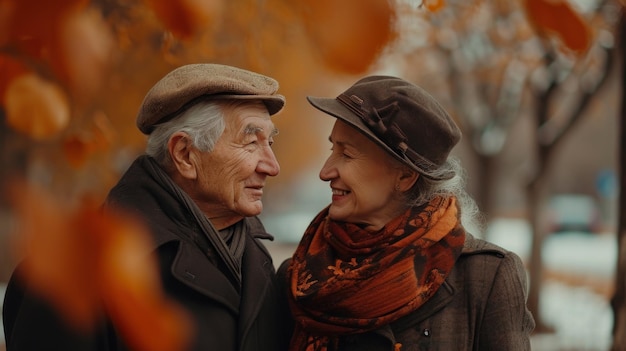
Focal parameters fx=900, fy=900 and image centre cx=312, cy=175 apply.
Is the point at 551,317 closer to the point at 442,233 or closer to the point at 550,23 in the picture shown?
the point at 442,233

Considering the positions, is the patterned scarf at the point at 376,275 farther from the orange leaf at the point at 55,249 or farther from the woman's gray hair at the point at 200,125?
the orange leaf at the point at 55,249

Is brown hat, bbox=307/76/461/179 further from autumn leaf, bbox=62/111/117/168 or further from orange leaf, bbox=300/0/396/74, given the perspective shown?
autumn leaf, bbox=62/111/117/168

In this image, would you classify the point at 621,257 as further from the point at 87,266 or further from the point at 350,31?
the point at 87,266

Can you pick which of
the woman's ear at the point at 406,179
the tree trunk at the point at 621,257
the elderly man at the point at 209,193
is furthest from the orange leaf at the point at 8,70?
the tree trunk at the point at 621,257

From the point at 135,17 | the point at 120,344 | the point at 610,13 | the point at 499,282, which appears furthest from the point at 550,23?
the point at 610,13

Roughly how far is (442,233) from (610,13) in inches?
339

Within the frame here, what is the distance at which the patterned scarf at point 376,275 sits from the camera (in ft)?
8.89

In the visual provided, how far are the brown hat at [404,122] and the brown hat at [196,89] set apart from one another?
0.81 feet

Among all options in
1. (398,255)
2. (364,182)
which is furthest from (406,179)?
(398,255)

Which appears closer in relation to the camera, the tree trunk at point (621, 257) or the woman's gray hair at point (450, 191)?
the woman's gray hair at point (450, 191)

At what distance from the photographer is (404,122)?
9.11ft

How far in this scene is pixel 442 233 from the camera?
108 inches

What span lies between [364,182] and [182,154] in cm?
61

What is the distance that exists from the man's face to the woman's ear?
469mm
